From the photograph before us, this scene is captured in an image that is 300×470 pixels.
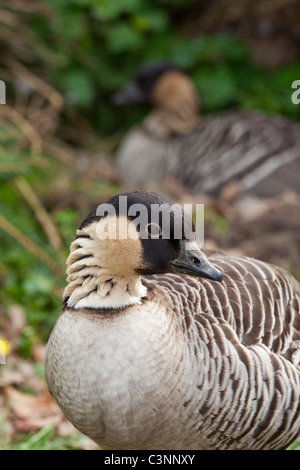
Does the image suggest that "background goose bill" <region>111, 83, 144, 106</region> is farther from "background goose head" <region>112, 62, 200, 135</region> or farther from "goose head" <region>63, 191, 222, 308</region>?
"goose head" <region>63, 191, 222, 308</region>

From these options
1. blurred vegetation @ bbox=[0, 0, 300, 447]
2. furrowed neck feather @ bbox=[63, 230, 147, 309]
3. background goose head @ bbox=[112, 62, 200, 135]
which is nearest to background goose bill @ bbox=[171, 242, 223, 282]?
furrowed neck feather @ bbox=[63, 230, 147, 309]

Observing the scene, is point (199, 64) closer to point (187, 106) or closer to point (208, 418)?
point (187, 106)

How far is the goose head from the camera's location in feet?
9.05

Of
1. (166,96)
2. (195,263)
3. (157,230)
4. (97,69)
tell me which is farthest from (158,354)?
(97,69)

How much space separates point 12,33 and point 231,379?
583cm

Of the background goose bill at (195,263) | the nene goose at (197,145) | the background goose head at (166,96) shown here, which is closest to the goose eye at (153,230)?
the background goose bill at (195,263)

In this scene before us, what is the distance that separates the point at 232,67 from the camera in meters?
8.34

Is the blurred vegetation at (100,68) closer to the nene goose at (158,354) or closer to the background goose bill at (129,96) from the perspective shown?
the background goose bill at (129,96)

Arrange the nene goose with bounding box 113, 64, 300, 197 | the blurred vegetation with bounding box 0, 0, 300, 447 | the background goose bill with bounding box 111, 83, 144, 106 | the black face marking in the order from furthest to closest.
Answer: the background goose bill with bounding box 111, 83, 144, 106, the blurred vegetation with bounding box 0, 0, 300, 447, the nene goose with bounding box 113, 64, 300, 197, the black face marking

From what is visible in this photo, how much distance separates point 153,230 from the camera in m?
2.79

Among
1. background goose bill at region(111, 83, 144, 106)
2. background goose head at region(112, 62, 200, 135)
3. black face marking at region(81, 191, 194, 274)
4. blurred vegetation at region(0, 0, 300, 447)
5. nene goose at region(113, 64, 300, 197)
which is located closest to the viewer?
black face marking at region(81, 191, 194, 274)

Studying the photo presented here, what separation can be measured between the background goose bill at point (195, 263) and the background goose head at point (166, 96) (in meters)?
5.20

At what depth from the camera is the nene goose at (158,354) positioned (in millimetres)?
2779

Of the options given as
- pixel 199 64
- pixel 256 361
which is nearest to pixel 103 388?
pixel 256 361
